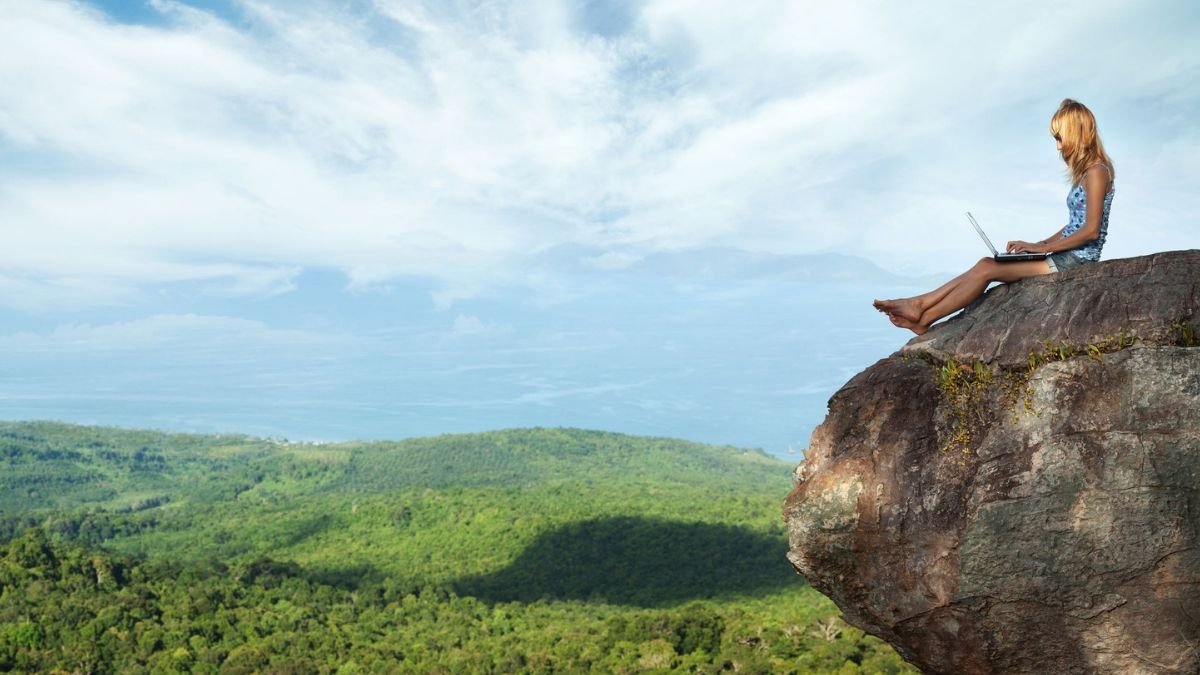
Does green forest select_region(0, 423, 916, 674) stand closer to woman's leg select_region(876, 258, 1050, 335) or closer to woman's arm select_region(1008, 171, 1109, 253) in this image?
woman's leg select_region(876, 258, 1050, 335)

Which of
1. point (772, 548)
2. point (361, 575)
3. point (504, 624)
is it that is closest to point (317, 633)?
point (504, 624)

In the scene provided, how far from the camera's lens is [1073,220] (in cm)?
820

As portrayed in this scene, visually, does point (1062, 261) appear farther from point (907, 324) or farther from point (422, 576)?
point (422, 576)

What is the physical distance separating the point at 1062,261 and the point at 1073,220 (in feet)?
1.59

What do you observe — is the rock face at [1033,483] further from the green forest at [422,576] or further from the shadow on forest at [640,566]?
the shadow on forest at [640,566]

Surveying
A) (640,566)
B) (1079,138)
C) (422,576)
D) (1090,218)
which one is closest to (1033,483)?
(1090,218)

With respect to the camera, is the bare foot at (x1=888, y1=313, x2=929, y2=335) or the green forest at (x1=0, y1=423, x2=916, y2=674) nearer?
the bare foot at (x1=888, y1=313, x2=929, y2=335)

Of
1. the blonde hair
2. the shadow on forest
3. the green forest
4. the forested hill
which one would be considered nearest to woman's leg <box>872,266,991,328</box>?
the blonde hair

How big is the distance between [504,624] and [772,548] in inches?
1045

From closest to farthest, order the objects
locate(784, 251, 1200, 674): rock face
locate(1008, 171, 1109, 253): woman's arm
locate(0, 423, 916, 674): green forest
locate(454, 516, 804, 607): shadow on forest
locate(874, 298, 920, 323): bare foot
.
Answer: locate(784, 251, 1200, 674): rock face, locate(1008, 171, 1109, 253): woman's arm, locate(874, 298, 920, 323): bare foot, locate(0, 423, 916, 674): green forest, locate(454, 516, 804, 607): shadow on forest

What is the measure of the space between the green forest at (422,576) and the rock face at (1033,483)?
A: 946 inches

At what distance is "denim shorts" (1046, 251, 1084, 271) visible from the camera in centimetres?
798

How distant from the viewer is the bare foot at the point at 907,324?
866 centimetres

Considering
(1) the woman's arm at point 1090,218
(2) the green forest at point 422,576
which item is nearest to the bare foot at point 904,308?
(1) the woman's arm at point 1090,218
